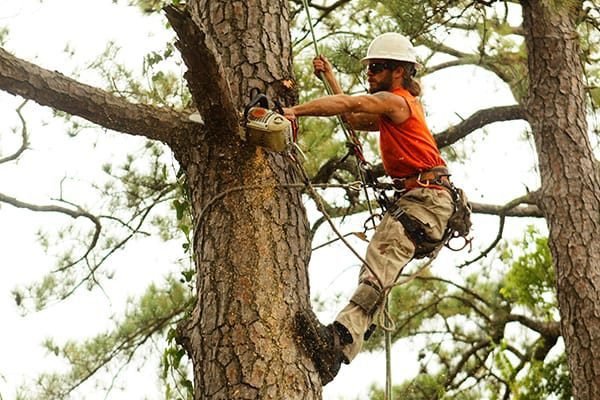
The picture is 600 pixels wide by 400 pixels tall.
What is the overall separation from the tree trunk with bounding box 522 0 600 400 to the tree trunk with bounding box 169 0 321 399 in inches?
80.0

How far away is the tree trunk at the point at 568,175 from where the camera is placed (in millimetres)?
4527

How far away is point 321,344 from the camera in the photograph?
2.54m

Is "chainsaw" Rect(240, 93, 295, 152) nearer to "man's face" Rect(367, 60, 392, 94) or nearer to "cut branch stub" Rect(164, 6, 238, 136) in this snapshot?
"cut branch stub" Rect(164, 6, 238, 136)

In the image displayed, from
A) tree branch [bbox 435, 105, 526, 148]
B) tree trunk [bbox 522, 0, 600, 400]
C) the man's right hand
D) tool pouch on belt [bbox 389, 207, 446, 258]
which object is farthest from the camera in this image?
tree branch [bbox 435, 105, 526, 148]

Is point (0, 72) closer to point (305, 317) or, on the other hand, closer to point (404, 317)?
point (305, 317)

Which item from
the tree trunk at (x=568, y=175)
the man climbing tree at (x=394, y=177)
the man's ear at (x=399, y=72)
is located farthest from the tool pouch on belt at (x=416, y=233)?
the tree trunk at (x=568, y=175)

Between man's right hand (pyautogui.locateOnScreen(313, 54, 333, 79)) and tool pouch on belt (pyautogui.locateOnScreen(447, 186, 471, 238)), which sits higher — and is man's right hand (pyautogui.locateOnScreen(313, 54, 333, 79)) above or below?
above

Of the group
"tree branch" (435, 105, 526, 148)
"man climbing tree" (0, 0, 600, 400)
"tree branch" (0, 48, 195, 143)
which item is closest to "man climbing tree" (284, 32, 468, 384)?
"man climbing tree" (0, 0, 600, 400)

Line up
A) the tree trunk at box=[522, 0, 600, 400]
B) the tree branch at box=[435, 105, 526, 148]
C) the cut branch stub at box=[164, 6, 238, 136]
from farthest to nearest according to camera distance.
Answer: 1. the tree branch at box=[435, 105, 526, 148]
2. the tree trunk at box=[522, 0, 600, 400]
3. the cut branch stub at box=[164, 6, 238, 136]

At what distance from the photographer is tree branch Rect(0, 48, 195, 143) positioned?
2.54m

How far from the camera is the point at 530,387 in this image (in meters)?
6.51

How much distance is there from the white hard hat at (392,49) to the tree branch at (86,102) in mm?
831

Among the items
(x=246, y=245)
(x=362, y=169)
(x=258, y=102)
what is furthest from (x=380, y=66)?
(x=246, y=245)

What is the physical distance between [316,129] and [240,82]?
275 centimetres
